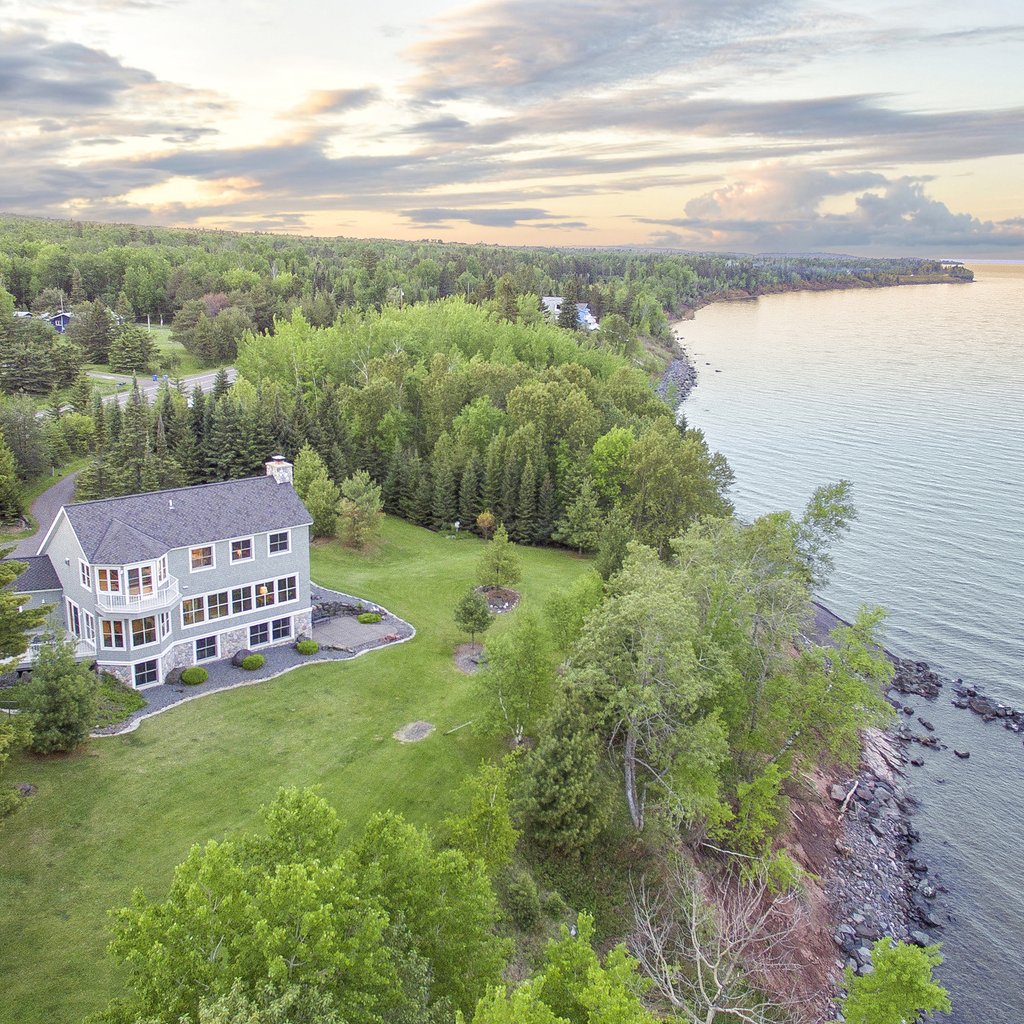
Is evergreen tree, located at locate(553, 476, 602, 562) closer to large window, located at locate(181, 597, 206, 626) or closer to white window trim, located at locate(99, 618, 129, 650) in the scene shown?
large window, located at locate(181, 597, 206, 626)

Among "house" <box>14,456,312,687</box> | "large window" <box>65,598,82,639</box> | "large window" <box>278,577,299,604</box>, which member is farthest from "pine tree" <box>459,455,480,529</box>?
"large window" <box>65,598,82,639</box>

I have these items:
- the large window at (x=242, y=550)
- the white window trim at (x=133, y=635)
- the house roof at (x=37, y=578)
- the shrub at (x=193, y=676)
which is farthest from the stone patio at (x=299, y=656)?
the house roof at (x=37, y=578)

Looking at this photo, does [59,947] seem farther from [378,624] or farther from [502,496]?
[502,496]

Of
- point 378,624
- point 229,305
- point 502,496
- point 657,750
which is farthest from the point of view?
point 229,305

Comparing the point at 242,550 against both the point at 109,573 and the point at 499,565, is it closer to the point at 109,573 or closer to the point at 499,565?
the point at 109,573

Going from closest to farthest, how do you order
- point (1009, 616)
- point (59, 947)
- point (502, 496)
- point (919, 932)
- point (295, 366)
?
point (59, 947) → point (919, 932) → point (1009, 616) → point (502, 496) → point (295, 366)

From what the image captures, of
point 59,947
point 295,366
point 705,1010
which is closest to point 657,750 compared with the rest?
point 705,1010

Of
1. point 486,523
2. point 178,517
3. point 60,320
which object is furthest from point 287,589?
point 60,320
